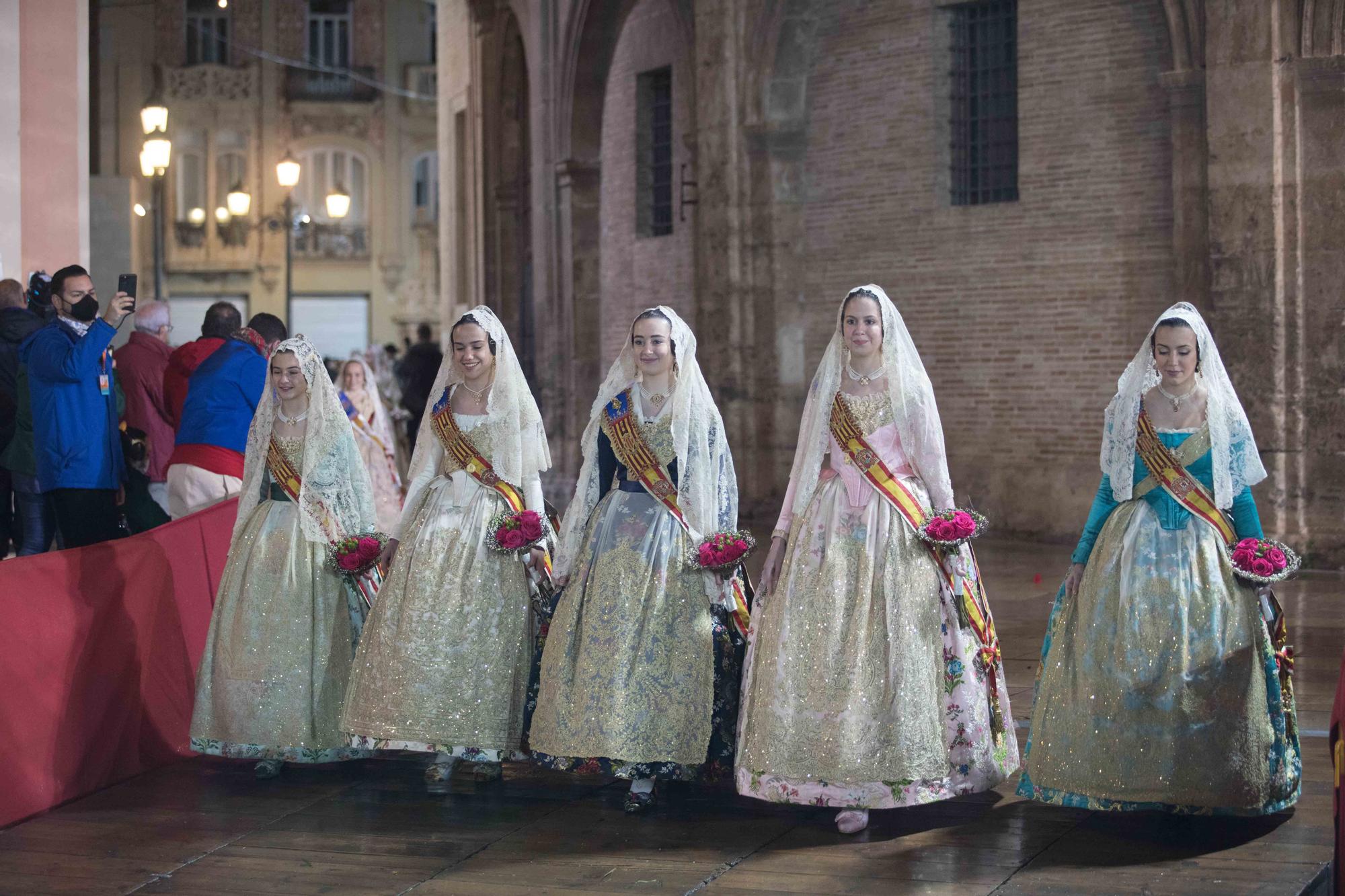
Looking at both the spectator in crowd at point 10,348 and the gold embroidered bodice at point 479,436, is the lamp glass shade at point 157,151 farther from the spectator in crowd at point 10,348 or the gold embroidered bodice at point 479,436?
the gold embroidered bodice at point 479,436

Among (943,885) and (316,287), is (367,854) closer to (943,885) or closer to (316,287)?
(943,885)

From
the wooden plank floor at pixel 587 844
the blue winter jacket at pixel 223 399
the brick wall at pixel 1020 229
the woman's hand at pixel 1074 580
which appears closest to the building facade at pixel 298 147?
the brick wall at pixel 1020 229

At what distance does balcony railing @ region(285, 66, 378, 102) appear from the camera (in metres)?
36.1

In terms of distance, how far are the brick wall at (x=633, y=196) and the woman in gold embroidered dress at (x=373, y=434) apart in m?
4.72

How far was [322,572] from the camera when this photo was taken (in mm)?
6367

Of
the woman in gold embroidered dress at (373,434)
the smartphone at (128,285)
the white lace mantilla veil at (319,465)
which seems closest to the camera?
the white lace mantilla veil at (319,465)

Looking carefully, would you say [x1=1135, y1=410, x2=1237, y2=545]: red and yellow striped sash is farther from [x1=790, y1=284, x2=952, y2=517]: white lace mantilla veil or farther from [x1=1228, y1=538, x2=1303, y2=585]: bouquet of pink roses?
[x1=790, y1=284, x2=952, y2=517]: white lace mantilla veil

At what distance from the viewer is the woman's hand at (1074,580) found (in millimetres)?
5484

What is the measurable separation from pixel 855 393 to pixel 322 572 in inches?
85.2

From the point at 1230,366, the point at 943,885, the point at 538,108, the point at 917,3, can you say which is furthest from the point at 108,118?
the point at 943,885

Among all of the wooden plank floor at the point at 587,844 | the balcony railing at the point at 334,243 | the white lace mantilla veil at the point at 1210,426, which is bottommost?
the wooden plank floor at the point at 587,844

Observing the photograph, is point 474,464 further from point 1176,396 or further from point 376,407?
point 376,407

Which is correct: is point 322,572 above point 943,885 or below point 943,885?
above

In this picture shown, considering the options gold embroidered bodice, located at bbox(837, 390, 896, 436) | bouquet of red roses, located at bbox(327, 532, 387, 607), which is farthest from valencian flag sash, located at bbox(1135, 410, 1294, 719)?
bouquet of red roses, located at bbox(327, 532, 387, 607)
